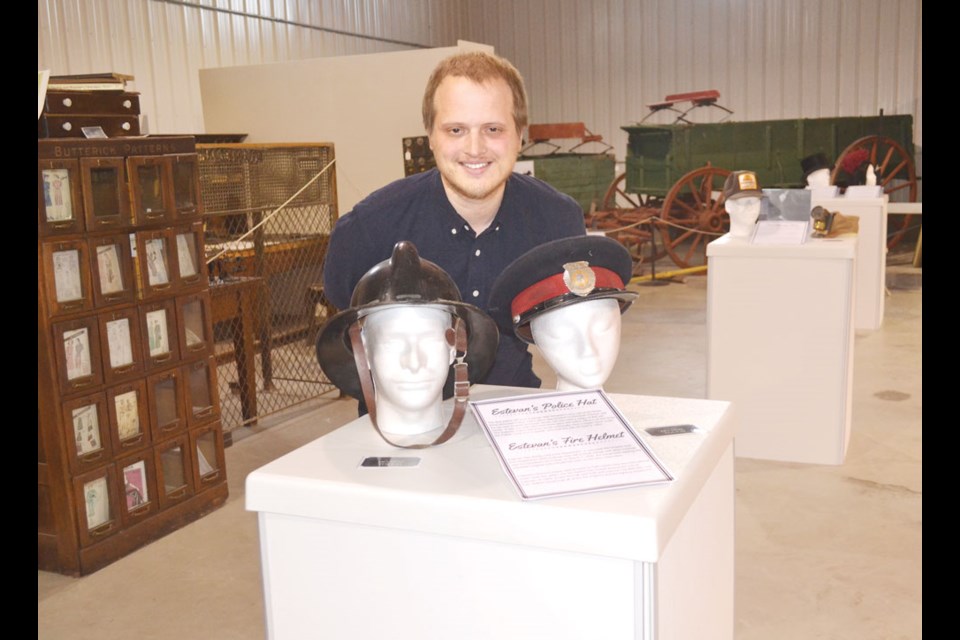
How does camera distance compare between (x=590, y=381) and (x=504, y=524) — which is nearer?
(x=504, y=524)

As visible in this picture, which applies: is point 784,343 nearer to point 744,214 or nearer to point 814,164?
point 744,214

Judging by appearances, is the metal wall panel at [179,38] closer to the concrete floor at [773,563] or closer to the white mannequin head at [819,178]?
the concrete floor at [773,563]

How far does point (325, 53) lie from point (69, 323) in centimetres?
828

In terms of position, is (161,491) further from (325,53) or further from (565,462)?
(325,53)

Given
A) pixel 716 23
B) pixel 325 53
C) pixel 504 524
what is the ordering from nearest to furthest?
pixel 504 524 < pixel 325 53 < pixel 716 23

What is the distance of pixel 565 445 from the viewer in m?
1.61

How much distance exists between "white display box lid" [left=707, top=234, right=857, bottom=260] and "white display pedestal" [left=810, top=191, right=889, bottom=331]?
290 cm

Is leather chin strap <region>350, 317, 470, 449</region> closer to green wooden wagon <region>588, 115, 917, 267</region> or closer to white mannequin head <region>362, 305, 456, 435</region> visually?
white mannequin head <region>362, 305, 456, 435</region>

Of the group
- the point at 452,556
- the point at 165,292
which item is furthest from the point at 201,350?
the point at 452,556

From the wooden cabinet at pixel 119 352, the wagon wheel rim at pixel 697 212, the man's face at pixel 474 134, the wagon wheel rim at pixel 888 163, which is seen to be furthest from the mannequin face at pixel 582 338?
the wagon wheel rim at pixel 888 163

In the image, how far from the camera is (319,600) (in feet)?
5.29

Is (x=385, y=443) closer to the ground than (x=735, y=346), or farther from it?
farther from it

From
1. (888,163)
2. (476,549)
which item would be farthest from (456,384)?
(888,163)

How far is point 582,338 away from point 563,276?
13 centimetres
